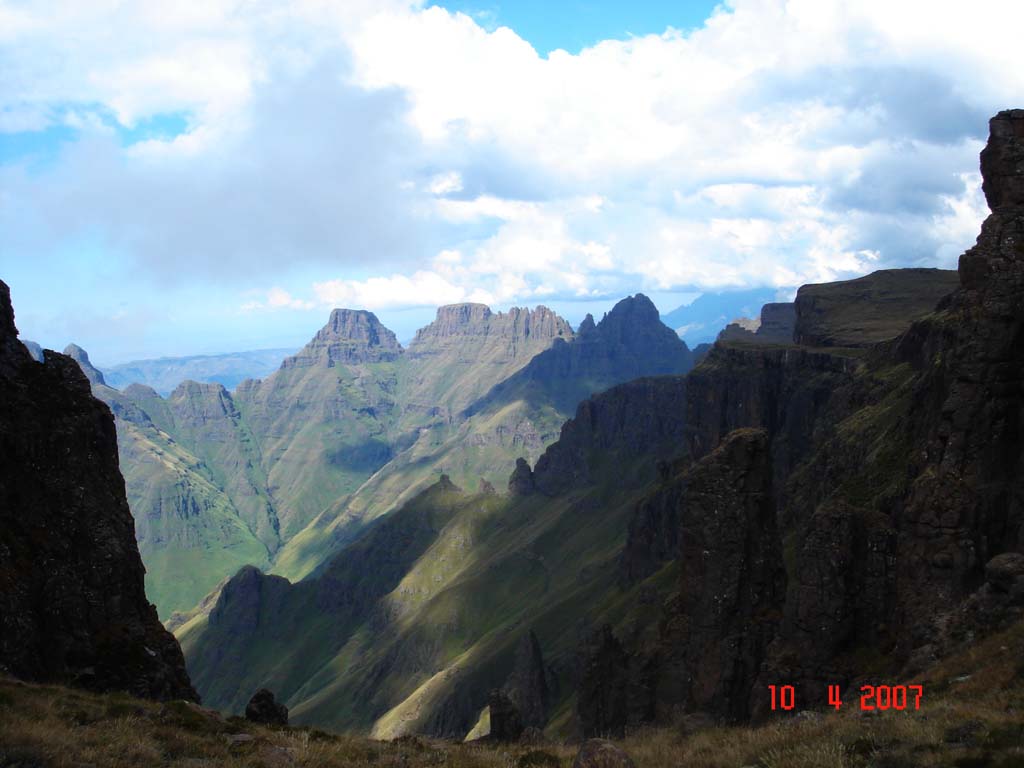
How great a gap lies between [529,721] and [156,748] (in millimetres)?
114504

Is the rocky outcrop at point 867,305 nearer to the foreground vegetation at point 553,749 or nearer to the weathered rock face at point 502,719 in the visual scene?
the weathered rock face at point 502,719

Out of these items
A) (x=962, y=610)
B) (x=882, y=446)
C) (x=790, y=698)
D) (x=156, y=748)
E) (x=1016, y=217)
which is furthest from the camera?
(x=882, y=446)

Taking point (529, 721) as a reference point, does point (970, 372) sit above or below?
above

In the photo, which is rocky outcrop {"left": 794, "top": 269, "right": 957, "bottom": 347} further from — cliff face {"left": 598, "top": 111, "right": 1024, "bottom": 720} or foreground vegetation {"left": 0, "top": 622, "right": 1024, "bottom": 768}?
foreground vegetation {"left": 0, "top": 622, "right": 1024, "bottom": 768}

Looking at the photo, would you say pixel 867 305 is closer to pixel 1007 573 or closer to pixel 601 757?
pixel 1007 573

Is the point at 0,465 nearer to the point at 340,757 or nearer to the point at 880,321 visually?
the point at 340,757

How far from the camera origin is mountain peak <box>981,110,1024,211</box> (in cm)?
4747

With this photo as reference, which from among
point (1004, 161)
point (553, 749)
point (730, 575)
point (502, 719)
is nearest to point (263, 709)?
point (553, 749)

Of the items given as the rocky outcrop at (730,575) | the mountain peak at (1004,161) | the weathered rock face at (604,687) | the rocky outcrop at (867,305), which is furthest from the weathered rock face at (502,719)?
the rocky outcrop at (867,305)

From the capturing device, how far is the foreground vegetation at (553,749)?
716 inches

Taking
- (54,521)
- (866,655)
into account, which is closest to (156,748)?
(54,521)

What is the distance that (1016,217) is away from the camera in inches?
1774

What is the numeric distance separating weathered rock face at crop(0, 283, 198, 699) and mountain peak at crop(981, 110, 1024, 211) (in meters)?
50.9

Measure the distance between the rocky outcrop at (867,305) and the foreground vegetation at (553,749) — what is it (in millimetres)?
127248
